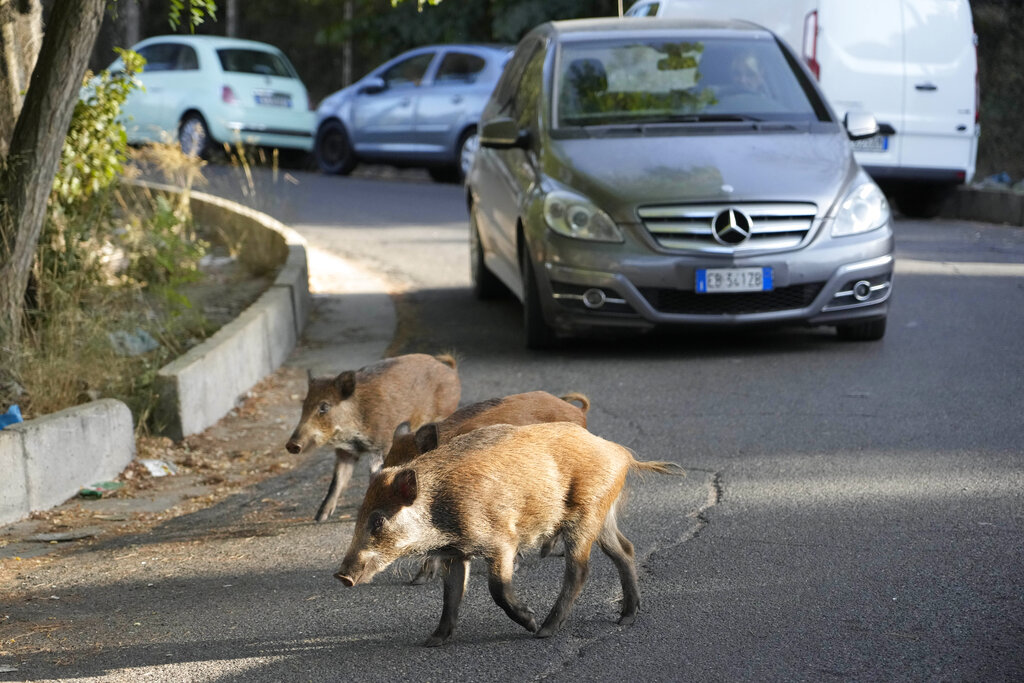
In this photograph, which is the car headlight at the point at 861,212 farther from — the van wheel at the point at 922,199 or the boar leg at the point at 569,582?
the van wheel at the point at 922,199

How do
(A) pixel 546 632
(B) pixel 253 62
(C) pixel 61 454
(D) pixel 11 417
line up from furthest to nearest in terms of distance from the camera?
(B) pixel 253 62 → (D) pixel 11 417 → (C) pixel 61 454 → (A) pixel 546 632

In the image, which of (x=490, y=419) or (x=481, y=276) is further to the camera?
(x=481, y=276)

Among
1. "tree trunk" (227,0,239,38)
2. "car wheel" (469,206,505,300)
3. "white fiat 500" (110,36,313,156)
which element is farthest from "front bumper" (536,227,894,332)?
"tree trunk" (227,0,239,38)

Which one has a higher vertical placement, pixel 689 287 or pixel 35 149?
pixel 35 149

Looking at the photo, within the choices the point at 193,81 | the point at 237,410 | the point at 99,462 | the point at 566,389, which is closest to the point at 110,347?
the point at 237,410

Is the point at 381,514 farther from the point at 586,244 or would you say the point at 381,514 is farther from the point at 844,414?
the point at 586,244

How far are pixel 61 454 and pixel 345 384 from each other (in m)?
1.42

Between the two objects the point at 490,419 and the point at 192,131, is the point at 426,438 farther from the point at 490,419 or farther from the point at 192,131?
the point at 192,131

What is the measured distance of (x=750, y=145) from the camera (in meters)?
8.83

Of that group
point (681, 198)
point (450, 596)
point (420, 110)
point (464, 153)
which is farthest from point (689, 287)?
point (420, 110)

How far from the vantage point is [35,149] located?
7.06 meters

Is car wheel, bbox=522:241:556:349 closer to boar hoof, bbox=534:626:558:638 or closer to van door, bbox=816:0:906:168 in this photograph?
boar hoof, bbox=534:626:558:638

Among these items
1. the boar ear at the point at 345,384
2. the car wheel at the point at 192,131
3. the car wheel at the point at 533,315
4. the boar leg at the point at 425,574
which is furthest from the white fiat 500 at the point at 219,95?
the boar leg at the point at 425,574

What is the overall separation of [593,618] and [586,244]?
160 inches
